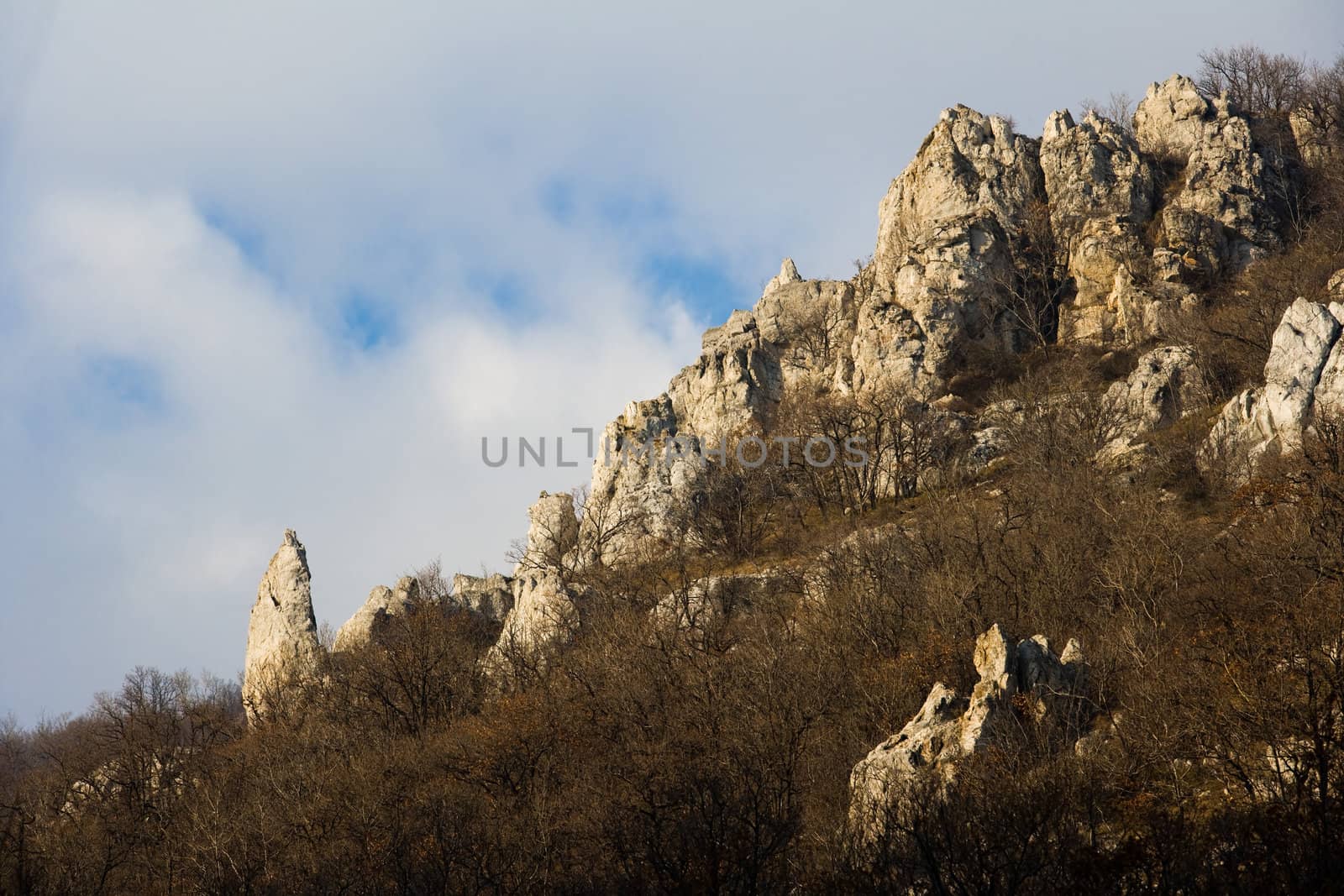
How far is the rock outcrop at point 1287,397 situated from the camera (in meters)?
40.6

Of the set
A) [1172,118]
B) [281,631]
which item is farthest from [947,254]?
[281,631]

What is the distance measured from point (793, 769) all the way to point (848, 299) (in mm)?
47274

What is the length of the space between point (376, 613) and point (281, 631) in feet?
20.3

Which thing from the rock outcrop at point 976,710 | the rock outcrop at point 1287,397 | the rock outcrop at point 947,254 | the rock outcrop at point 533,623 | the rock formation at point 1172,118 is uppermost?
the rock formation at point 1172,118

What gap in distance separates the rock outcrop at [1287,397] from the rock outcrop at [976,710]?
18.5 m

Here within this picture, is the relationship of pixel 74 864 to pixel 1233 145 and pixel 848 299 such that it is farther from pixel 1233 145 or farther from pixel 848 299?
pixel 1233 145

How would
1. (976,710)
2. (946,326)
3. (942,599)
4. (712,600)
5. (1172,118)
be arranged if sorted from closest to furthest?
(976,710), (942,599), (712,600), (946,326), (1172,118)

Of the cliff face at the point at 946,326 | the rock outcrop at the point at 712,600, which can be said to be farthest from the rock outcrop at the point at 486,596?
the rock outcrop at the point at 712,600

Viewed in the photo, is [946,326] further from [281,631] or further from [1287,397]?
[281,631]

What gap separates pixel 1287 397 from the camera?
41.5 m

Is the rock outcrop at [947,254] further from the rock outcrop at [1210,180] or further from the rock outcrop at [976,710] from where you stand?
the rock outcrop at [976,710]

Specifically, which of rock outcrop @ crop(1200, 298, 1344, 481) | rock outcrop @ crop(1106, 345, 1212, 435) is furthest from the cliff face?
rock outcrop @ crop(1200, 298, 1344, 481)

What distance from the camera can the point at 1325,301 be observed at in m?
49.2

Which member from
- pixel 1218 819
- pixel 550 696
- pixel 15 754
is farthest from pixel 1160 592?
pixel 15 754
